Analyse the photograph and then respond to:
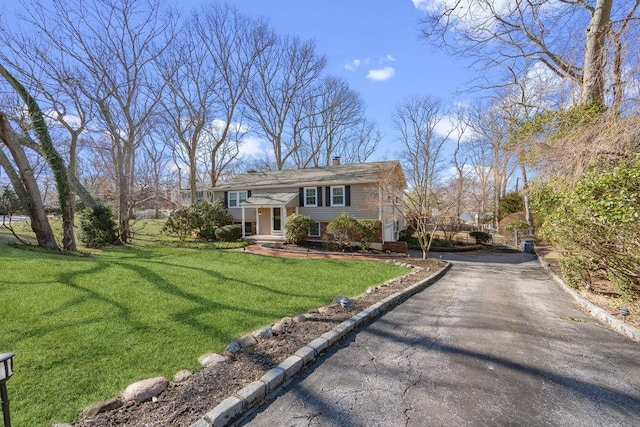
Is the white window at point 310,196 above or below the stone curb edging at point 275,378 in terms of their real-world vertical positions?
above

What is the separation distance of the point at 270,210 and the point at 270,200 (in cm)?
98

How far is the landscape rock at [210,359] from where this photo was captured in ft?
10.2

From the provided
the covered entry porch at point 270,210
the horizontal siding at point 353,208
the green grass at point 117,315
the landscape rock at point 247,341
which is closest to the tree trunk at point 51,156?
the green grass at point 117,315

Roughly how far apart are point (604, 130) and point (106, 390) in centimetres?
839

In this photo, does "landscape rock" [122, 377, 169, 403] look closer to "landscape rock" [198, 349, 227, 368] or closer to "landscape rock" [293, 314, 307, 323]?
"landscape rock" [198, 349, 227, 368]

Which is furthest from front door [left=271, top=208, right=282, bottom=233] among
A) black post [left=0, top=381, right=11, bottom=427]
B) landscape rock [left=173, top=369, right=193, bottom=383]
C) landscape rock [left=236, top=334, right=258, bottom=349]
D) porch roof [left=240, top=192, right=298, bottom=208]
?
black post [left=0, top=381, right=11, bottom=427]

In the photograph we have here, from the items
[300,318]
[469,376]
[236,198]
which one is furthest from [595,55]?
→ [236,198]

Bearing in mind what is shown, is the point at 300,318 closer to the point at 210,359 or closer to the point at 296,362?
the point at 296,362

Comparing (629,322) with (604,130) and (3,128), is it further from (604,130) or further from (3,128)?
(3,128)

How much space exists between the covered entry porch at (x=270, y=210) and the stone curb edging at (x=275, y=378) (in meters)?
12.5

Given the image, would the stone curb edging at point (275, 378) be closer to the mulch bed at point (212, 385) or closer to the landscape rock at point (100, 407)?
the mulch bed at point (212, 385)

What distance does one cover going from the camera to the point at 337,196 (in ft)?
53.8

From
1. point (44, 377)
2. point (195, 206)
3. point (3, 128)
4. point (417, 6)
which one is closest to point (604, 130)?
point (417, 6)

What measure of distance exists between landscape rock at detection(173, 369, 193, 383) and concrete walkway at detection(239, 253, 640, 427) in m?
0.86
